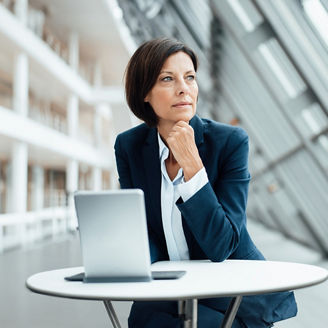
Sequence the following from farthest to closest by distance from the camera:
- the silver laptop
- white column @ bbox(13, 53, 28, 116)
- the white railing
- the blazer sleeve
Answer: white column @ bbox(13, 53, 28, 116) < the white railing < the blazer sleeve < the silver laptop

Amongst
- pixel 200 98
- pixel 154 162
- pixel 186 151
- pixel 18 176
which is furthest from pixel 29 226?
pixel 186 151

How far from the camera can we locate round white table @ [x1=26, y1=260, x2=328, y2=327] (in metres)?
1.45

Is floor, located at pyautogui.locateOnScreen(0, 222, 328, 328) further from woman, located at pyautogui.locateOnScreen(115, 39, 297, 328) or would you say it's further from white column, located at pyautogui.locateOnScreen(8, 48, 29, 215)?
white column, located at pyautogui.locateOnScreen(8, 48, 29, 215)

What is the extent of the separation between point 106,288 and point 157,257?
24.7 inches

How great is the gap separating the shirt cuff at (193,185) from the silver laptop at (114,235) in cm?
34

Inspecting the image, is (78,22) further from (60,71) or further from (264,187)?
(264,187)

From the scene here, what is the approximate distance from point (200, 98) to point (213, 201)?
17804 millimetres

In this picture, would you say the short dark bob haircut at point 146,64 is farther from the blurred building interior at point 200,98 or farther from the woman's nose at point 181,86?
the blurred building interior at point 200,98

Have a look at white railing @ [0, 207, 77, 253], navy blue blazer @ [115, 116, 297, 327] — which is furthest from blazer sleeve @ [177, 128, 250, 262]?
white railing @ [0, 207, 77, 253]

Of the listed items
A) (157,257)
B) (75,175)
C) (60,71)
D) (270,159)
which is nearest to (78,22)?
(60,71)

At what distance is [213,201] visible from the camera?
1.88m

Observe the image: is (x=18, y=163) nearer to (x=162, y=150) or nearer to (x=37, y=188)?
(x=37, y=188)

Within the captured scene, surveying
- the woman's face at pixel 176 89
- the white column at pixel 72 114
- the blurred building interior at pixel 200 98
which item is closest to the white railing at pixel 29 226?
the blurred building interior at pixel 200 98

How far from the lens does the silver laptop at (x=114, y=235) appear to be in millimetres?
1551
